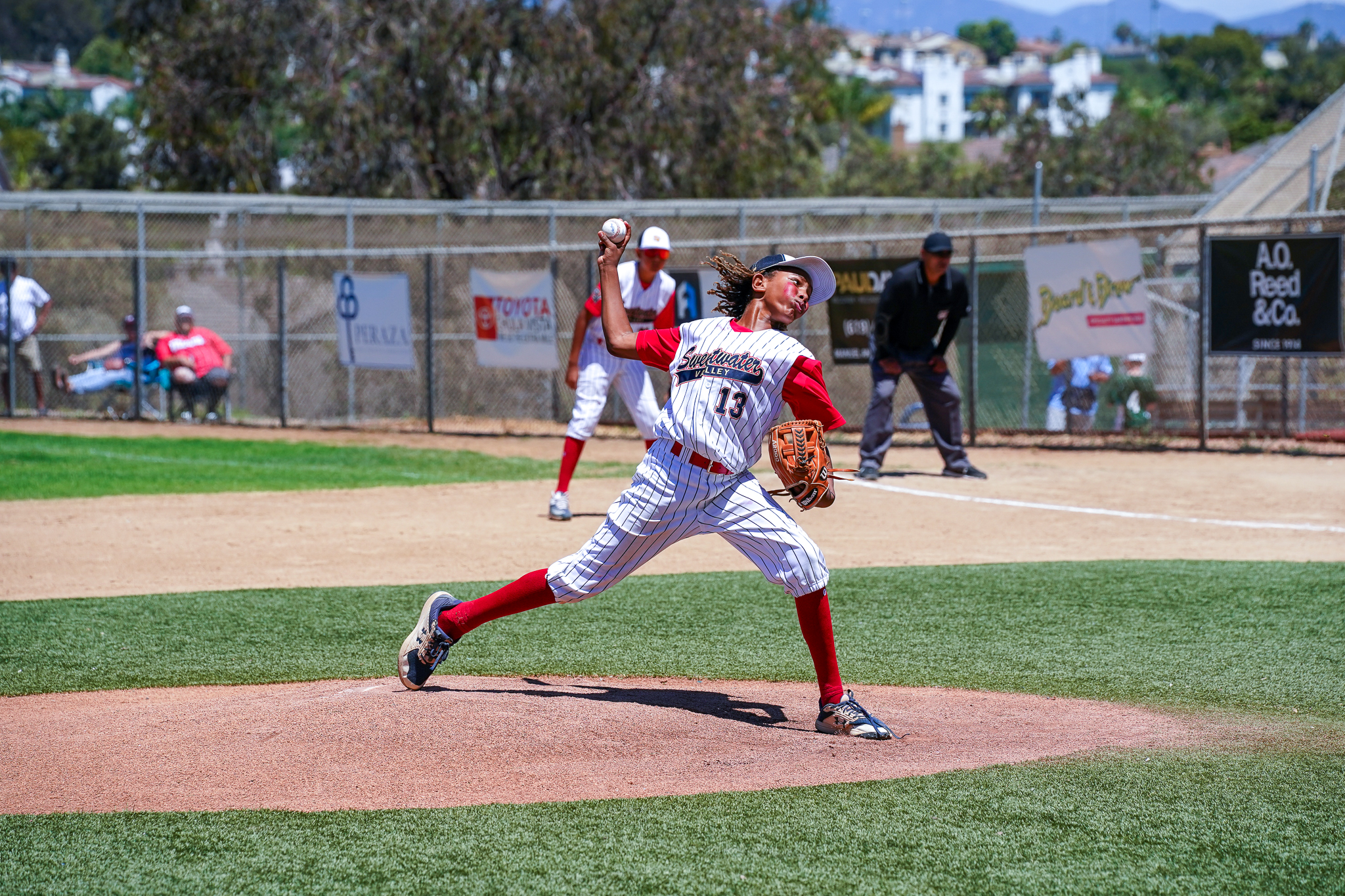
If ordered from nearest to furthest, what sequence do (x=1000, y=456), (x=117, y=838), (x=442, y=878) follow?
1. (x=442, y=878)
2. (x=117, y=838)
3. (x=1000, y=456)

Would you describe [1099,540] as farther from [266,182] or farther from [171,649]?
[266,182]

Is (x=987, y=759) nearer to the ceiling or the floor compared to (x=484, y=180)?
nearer to the floor

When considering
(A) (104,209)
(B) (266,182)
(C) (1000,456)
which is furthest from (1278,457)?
(B) (266,182)

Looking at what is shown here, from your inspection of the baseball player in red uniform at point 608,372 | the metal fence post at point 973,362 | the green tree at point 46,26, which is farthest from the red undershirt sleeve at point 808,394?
the green tree at point 46,26

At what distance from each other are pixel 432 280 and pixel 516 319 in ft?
4.22

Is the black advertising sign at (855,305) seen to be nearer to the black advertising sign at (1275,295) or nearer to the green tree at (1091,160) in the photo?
the black advertising sign at (1275,295)

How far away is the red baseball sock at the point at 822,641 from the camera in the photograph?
14.8ft

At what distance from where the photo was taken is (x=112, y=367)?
17781 millimetres

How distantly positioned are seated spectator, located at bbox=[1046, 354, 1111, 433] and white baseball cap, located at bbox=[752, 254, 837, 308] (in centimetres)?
1035

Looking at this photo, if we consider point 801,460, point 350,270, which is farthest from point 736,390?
point 350,270

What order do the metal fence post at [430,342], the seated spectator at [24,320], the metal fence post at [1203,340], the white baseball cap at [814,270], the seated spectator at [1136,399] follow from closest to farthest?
the white baseball cap at [814,270] → the metal fence post at [1203,340] → the seated spectator at [1136,399] → the metal fence post at [430,342] → the seated spectator at [24,320]

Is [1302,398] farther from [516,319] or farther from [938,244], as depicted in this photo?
[516,319]

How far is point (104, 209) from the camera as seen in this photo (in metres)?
18.5

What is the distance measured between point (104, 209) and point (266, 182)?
1231 centimetres
